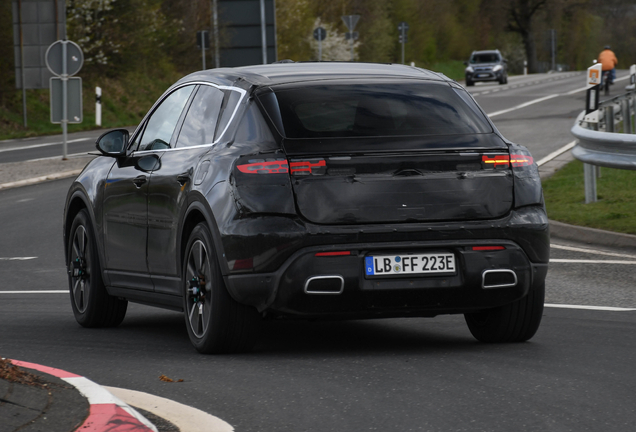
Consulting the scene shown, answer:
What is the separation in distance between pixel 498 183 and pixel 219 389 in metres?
1.89

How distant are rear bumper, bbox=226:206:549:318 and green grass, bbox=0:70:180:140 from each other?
95.2ft

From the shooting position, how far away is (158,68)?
49656mm

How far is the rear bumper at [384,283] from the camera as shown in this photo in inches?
248

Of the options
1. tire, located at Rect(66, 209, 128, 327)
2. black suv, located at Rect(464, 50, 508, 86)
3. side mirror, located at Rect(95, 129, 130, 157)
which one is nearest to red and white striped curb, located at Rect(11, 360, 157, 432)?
side mirror, located at Rect(95, 129, 130, 157)

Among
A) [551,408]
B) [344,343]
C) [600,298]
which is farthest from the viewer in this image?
[600,298]

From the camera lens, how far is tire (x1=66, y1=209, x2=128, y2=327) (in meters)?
8.33

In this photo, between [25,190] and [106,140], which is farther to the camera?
[25,190]

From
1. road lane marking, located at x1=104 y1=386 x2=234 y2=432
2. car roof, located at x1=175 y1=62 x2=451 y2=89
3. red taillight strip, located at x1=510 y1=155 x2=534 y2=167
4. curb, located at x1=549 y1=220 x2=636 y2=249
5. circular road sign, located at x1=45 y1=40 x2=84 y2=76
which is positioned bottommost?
curb, located at x1=549 y1=220 x2=636 y2=249

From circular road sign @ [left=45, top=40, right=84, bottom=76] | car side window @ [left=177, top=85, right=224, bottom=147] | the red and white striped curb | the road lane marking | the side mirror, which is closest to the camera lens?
the red and white striped curb

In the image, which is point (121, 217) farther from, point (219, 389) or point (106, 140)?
point (219, 389)

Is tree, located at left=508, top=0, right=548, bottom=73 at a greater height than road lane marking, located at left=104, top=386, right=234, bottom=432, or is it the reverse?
tree, located at left=508, top=0, right=548, bottom=73

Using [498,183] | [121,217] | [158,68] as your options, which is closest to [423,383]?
[498,183]

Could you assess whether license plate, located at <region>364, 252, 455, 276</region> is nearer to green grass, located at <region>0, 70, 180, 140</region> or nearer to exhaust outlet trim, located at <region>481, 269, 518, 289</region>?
exhaust outlet trim, located at <region>481, 269, 518, 289</region>

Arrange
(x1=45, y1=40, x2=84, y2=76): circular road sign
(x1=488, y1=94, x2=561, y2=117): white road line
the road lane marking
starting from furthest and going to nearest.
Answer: (x1=488, y1=94, x2=561, y2=117): white road line, (x1=45, y1=40, x2=84, y2=76): circular road sign, the road lane marking
